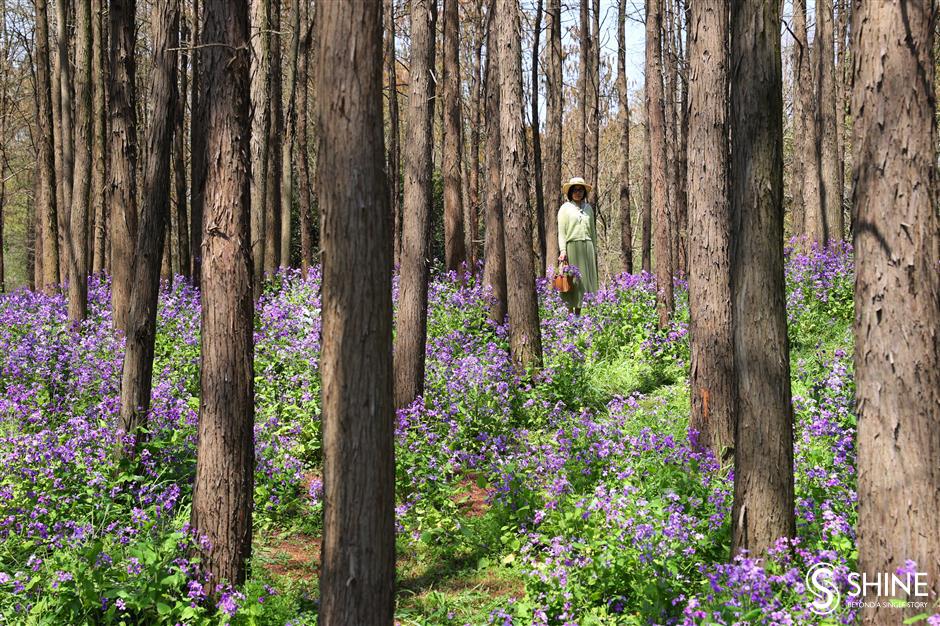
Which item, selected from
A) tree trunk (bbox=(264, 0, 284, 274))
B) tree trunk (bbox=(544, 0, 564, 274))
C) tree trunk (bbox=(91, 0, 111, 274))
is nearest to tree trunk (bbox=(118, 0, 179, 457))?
tree trunk (bbox=(91, 0, 111, 274))

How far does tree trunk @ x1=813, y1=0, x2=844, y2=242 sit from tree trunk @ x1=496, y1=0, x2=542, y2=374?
7785mm

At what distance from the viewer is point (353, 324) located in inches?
127

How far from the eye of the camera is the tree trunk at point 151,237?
6.15 meters

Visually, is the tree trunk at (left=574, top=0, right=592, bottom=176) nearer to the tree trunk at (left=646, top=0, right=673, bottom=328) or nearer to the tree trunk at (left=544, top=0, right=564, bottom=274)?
the tree trunk at (left=544, top=0, right=564, bottom=274)

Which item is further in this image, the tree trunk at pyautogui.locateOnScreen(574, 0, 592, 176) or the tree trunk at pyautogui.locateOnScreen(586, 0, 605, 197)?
the tree trunk at pyautogui.locateOnScreen(586, 0, 605, 197)

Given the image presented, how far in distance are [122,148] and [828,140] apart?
44.1 feet

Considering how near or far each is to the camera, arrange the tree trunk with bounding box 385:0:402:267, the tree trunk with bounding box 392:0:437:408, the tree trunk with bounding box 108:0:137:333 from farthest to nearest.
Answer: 1. the tree trunk with bounding box 385:0:402:267
2. the tree trunk with bounding box 392:0:437:408
3. the tree trunk with bounding box 108:0:137:333

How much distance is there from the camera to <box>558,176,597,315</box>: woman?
465 inches

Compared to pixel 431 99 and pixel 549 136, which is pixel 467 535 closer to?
pixel 431 99

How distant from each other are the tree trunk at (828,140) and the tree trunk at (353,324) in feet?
42.9

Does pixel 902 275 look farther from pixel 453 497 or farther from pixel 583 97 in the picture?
pixel 583 97

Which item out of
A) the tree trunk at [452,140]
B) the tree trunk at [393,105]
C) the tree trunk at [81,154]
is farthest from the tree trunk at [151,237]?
the tree trunk at [393,105]

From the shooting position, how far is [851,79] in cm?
337

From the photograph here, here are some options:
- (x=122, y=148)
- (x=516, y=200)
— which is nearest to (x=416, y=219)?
(x=516, y=200)
